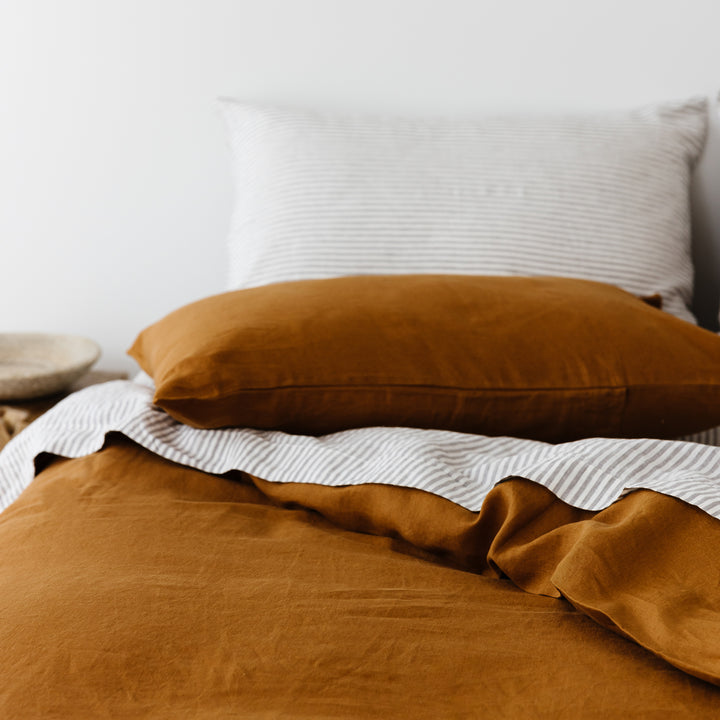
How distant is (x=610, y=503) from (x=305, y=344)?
0.44m

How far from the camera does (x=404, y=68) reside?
186 centimetres

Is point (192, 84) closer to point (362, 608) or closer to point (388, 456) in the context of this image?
point (388, 456)

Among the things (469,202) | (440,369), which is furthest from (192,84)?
(440,369)

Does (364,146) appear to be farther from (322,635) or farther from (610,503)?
(322,635)

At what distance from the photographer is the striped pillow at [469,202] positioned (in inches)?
59.6

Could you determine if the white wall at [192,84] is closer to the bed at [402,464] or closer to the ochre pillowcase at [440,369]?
the bed at [402,464]

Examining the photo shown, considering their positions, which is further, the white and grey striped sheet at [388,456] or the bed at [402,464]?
the white and grey striped sheet at [388,456]

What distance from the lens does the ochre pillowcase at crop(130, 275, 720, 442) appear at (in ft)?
3.47

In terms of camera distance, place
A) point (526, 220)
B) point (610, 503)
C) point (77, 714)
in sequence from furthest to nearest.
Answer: point (526, 220), point (610, 503), point (77, 714)

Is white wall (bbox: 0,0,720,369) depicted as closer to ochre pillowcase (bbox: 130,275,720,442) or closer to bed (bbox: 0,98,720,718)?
bed (bbox: 0,98,720,718)

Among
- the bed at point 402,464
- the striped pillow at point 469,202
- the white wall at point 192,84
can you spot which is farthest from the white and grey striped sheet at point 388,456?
the white wall at point 192,84

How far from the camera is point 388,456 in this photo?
94 cm

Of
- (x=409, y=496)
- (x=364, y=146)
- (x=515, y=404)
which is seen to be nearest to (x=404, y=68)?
(x=364, y=146)

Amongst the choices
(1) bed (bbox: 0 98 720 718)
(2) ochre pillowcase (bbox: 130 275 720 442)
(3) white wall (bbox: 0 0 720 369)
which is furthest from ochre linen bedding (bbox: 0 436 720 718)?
(3) white wall (bbox: 0 0 720 369)
